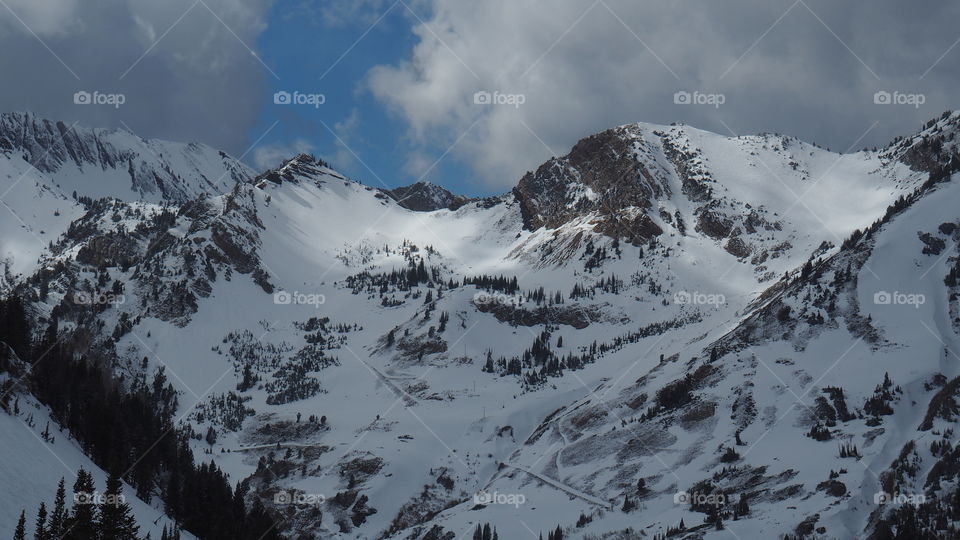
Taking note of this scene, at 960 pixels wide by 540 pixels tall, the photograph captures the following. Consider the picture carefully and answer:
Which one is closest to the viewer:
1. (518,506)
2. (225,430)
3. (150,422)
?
(150,422)

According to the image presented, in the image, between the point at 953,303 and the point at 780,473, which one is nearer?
the point at 780,473

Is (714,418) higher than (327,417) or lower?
lower

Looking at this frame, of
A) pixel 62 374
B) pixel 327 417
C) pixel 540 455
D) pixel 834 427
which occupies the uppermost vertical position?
pixel 327 417

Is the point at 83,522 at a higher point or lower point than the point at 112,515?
lower

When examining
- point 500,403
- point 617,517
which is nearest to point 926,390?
point 617,517

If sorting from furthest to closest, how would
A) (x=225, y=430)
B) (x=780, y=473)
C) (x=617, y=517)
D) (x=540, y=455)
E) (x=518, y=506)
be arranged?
(x=225, y=430) → (x=540, y=455) → (x=518, y=506) → (x=617, y=517) → (x=780, y=473)

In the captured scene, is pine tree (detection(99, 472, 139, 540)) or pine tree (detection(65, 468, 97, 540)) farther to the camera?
pine tree (detection(99, 472, 139, 540))

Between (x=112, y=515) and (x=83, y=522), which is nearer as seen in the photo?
Result: (x=83, y=522)

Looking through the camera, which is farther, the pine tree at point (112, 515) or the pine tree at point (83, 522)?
the pine tree at point (112, 515)

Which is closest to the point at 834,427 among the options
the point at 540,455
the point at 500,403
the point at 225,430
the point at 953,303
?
the point at 953,303

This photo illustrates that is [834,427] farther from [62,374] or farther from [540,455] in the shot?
[62,374]

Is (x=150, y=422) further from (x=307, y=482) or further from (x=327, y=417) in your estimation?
(x=327, y=417)
